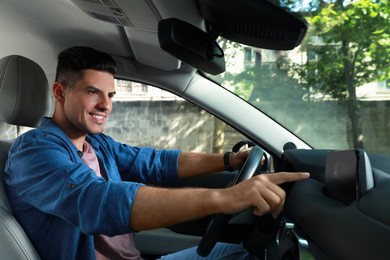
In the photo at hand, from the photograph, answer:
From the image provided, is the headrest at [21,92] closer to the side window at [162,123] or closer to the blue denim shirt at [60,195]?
the blue denim shirt at [60,195]

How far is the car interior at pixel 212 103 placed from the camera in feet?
3.11

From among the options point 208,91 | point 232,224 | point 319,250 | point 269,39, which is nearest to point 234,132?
point 208,91

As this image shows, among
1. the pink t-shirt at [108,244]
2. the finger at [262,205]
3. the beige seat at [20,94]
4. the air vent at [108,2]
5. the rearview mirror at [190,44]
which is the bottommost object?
the pink t-shirt at [108,244]

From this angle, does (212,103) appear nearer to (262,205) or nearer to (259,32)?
(259,32)

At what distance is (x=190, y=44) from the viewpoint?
1396 mm

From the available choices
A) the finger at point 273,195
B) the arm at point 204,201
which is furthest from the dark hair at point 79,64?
the finger at point 273,195

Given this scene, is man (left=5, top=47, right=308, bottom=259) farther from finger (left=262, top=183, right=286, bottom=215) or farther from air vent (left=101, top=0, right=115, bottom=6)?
air vent (left=101, top=0, right=115, bottom=6)

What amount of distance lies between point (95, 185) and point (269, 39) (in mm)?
638

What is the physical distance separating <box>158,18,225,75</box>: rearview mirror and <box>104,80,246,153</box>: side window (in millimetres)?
895

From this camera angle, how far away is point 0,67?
5.57 feet

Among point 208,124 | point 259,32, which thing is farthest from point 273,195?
point 208,124

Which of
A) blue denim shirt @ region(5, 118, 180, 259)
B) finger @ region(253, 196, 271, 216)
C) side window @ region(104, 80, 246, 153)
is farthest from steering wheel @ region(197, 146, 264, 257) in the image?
side window @ region(104, 80, 246, 153)

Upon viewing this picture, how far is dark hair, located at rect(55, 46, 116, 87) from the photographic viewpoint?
1.62m

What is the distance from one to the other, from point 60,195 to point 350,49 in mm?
1473
